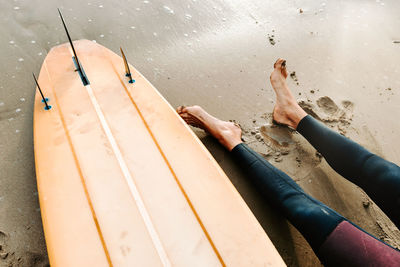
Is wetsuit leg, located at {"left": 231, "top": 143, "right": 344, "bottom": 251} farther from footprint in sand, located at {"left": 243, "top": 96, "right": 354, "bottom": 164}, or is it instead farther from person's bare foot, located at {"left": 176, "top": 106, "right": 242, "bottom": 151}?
footprint in sand, located at {"left": 243, "top": 96, "right": 354, "bottom": 164}

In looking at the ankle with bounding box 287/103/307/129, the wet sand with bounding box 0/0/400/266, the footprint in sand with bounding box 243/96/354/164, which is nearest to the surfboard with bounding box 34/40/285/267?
the wet sand with bounding box 0/0/400/266

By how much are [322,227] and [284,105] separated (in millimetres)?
968

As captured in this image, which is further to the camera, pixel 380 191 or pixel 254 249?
pixel 380 191

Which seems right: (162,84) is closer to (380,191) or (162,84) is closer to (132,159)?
(132,159)

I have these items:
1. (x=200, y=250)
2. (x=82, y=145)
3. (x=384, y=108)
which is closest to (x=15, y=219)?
(x=82, y=145)

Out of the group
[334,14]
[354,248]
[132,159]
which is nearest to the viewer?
[354,248]

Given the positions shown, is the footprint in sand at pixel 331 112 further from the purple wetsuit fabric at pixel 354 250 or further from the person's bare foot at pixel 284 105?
the purple wetsuit fabric at pixel 354 250

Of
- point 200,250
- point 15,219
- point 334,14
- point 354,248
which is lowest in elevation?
point 15,219

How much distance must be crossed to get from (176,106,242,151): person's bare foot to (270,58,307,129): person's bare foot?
0.35 m

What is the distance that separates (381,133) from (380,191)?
0.94 meters

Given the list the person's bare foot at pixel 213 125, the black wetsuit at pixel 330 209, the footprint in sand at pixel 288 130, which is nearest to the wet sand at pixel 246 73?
the footprint in sand at pixel 288 130

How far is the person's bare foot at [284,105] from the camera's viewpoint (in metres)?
1.86

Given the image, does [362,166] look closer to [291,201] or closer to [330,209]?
[330,209]

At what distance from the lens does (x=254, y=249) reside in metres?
1.22
